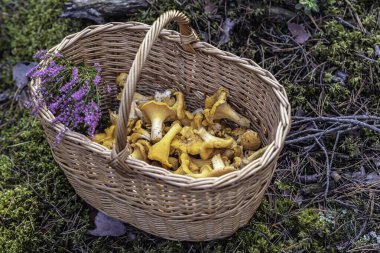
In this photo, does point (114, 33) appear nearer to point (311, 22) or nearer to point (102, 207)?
point (102, 207)

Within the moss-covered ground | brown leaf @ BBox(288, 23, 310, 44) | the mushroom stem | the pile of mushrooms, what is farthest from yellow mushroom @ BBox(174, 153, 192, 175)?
brown leaf @ BBox(288, 23, 310, 44)

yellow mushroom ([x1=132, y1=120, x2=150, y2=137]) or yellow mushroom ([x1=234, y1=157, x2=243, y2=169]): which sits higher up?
yellow mushroom ([x1=234, y1=157, x2=243, y2=169])

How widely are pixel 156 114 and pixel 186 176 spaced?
71 centimetres

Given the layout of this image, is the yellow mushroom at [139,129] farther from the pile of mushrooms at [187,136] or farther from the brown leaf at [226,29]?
the brown leaf at [226,29]

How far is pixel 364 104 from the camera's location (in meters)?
3.29

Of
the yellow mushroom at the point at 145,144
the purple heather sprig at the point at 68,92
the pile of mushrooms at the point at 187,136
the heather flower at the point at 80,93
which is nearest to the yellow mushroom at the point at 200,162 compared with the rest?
the pile of mushrooms at the point at 187,136

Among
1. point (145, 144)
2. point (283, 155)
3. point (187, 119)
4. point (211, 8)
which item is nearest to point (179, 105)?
point (187, 119)

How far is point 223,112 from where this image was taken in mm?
2977

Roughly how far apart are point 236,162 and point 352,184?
81cm

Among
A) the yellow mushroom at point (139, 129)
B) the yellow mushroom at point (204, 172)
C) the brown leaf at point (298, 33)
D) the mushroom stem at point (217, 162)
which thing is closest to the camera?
the yellow mushroom at point (204, 172)

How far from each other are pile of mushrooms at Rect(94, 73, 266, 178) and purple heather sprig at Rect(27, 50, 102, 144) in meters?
0.26

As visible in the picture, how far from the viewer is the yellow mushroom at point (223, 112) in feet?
9.52

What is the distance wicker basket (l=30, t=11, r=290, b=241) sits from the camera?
2.32 m

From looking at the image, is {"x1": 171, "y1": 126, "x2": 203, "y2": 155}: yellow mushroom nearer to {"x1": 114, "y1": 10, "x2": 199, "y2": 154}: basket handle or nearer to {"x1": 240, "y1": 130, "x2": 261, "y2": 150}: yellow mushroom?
{"x1": 240, "y1": 130, "x2": 261, "y2": 150}: yellow mushroom
